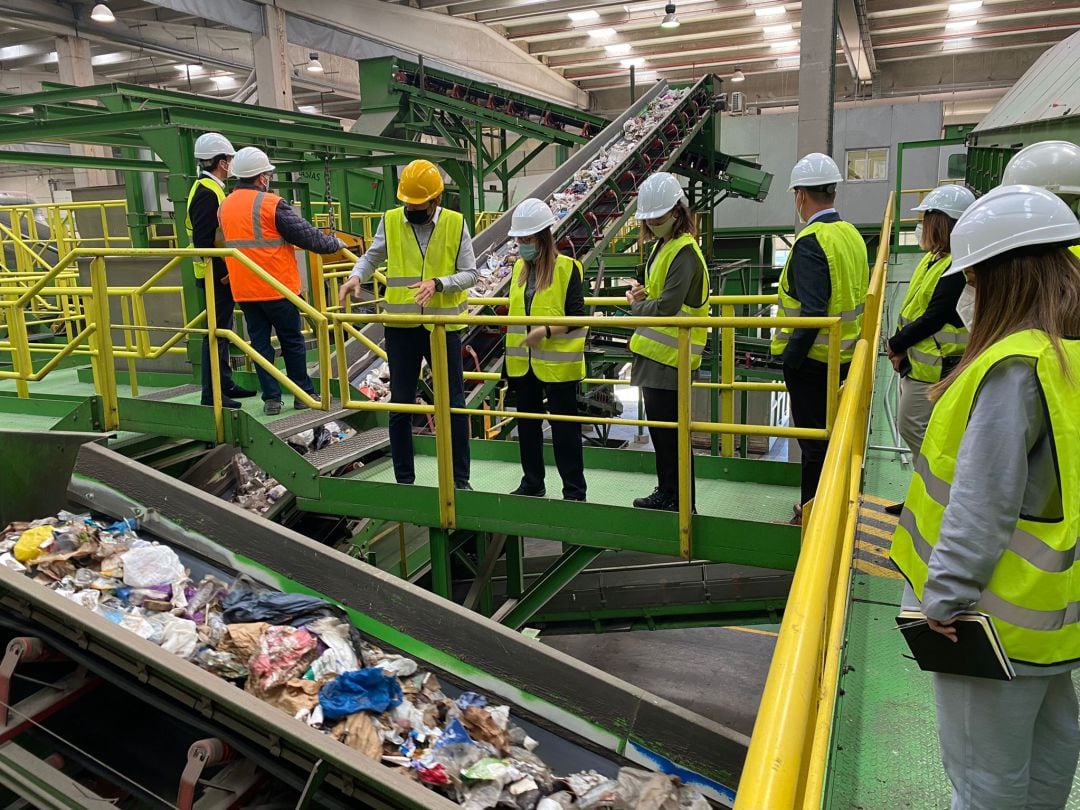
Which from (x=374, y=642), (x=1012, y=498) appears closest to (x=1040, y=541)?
(x=1012, y=498)

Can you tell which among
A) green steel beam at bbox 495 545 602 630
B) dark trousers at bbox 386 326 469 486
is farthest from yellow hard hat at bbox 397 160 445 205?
green steel beam at bbox 495 545 602 630

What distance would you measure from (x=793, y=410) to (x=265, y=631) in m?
2.85

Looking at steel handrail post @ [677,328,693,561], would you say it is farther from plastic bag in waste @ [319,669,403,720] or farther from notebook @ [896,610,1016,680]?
notebook @ [896,610,1016,680]

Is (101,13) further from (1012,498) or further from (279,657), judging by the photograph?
(1012,498)

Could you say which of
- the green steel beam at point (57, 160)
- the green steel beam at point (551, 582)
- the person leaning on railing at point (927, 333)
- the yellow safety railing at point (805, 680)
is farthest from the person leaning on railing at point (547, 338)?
the green steel beam at point (57, 160)

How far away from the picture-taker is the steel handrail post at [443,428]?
4.31 metres

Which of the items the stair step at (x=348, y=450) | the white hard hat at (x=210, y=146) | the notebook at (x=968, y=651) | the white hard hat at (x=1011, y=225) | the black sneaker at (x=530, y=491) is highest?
the white hard hat at (x=210, y=146)

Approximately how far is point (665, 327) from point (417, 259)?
1.50 metres

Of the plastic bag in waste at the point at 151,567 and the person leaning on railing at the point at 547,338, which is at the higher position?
the person leaning on railing at the point at 547,338

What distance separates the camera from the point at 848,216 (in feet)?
68.8

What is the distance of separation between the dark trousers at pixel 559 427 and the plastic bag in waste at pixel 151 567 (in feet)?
6.54

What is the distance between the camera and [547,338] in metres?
4.34

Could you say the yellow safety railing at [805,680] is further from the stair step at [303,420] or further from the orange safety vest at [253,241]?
the orange safety vest at [253,241]

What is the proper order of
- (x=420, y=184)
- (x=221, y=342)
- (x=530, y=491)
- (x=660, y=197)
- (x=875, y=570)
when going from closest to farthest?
(x=875, y=570) < (x=660, y=197) < (x=420, y=184) < (x=530, y=491) < (x=221, y=342)
